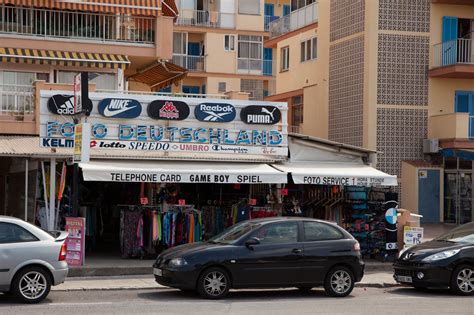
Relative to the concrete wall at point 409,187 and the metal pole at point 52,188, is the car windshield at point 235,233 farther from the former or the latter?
the concrete wall at point 409,187

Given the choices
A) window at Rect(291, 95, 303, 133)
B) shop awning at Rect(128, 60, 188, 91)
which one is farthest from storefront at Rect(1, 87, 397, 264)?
window at Rect(291, 95, 303, 133)

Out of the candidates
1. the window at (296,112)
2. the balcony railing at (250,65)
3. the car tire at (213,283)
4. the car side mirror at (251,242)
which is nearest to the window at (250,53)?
the balcony railing at (250,65)

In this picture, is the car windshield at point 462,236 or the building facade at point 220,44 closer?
the car windshield at point 462,236

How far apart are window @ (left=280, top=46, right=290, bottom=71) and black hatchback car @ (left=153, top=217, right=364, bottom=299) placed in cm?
2284

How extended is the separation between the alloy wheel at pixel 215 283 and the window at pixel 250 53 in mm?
34110

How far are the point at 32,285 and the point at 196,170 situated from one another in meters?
6.58

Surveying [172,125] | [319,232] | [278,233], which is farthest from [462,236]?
[172,125]

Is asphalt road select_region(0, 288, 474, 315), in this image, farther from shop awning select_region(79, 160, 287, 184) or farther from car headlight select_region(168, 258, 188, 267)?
shop awning select_region(79, 160, 287, 184)

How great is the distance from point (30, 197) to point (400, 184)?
14.6 meters

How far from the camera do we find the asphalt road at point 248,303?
13.1 meters

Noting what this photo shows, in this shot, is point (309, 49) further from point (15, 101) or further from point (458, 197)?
point (15, 101)

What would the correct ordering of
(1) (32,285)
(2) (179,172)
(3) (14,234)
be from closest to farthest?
1. (1) (32,285)
2. (3) (14,234)
3. (2) (179,172)

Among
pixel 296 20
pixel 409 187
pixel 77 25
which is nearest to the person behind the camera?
pixel 77 25

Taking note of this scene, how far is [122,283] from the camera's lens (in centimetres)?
1662
